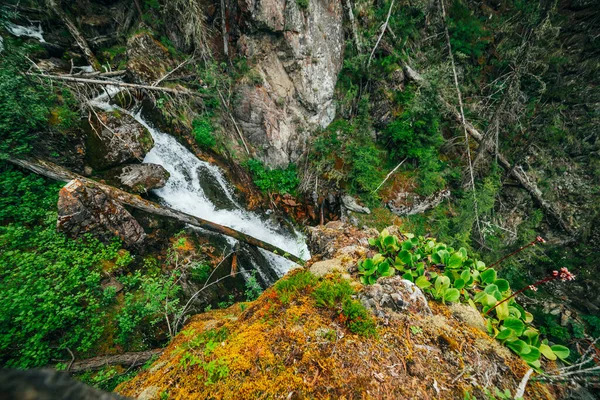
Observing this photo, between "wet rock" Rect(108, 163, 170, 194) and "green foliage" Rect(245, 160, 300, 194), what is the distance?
294 centimetres

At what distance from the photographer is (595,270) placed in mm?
7957

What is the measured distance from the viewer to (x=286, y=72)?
8.27 m

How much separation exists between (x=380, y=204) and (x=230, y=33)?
831 centimetres

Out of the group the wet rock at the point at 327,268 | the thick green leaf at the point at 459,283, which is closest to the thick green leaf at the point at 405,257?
the thick green leaf at the point at 459,283

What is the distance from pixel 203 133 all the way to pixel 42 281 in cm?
547

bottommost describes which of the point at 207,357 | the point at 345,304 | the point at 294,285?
the point at 345,304

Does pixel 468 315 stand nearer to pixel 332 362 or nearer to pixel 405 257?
pixel 405 257

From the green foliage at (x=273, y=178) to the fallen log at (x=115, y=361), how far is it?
18.5 ft

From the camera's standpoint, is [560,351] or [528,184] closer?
[560,351]

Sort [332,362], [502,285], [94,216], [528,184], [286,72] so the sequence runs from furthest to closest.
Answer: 1. [528,184]
2. [286,72]
3. [94,216]
4. [502,285]
5. [332,362]

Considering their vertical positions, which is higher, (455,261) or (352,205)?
(455,261)

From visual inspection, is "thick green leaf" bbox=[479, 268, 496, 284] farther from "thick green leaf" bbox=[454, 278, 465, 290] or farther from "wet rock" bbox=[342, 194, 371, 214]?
"wet rock" bbox=[342, 194, 371, 214]

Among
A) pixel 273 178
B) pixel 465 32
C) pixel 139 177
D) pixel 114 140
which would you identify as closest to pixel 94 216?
pixel 139 177

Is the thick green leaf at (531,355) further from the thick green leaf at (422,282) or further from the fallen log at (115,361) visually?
the fallen log at (115,361)
